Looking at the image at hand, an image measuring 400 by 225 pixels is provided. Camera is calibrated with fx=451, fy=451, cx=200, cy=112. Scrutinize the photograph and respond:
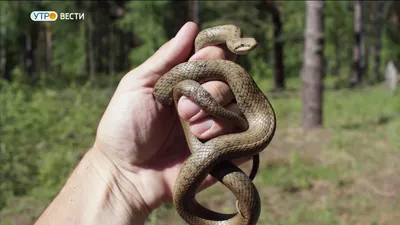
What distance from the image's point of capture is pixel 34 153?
700cm

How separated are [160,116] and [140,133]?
0.55 ft

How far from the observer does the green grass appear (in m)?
5.16

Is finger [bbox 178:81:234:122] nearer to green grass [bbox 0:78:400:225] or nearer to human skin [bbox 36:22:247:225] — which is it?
human skin [bbox 36:22:247:225]

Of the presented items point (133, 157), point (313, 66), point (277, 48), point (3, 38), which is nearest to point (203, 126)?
point (133, 157)

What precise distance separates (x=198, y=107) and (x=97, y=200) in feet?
3.23

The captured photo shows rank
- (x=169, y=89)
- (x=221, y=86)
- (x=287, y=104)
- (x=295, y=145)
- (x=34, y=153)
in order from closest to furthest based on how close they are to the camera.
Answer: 1. (x=221, y=86)
2. (x=169, y=89)
3. (x=34, y=153)
4. (x=295, y=145)
5. (x=287, y=104)

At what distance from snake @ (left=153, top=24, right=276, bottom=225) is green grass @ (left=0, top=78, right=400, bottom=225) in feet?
7.76

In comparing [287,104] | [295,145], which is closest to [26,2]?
[287,104]

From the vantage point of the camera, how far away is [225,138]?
7.23ft

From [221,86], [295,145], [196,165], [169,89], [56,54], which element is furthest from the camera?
[56,54]

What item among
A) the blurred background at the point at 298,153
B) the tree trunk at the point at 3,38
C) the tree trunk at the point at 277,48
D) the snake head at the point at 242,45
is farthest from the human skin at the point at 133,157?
the tree trunk at the point at 277,48

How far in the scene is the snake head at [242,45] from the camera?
240 centimetres

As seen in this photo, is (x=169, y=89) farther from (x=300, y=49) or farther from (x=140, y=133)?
(x=300, y=49)

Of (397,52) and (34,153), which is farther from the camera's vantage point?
(397,52)
